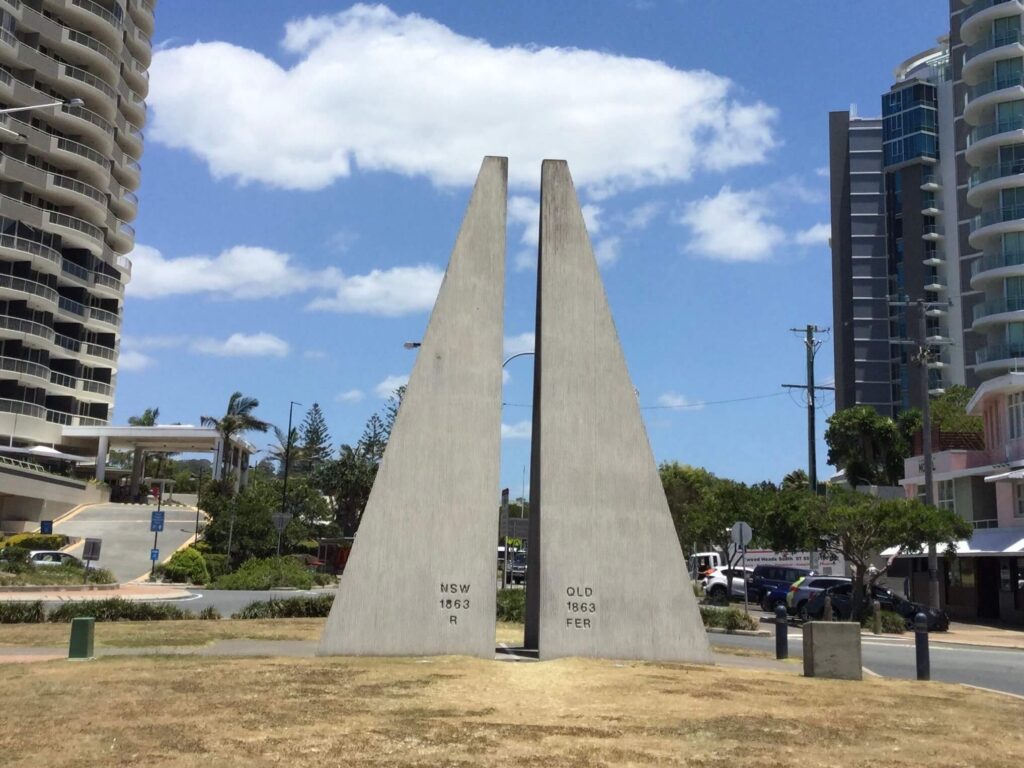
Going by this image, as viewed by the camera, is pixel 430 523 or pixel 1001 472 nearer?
pixel 430 523

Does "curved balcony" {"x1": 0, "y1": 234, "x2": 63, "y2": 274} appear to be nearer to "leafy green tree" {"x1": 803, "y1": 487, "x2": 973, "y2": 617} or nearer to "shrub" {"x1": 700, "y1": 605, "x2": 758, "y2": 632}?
"shrub" {"x1": 700, "y1": 605, "x2": 758, "y2": 632}

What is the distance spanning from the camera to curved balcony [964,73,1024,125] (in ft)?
209

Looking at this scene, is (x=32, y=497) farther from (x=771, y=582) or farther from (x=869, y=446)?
(x=869, y=446)

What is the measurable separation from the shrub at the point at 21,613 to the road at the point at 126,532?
23896 mm

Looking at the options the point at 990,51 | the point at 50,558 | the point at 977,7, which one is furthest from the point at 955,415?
the point at 50,558

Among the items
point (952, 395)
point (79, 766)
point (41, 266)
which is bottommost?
point (79, 766)

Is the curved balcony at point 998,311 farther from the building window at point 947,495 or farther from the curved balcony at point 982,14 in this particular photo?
the building window at point 947,495

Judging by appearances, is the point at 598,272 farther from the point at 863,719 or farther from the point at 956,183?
the point at 956,183

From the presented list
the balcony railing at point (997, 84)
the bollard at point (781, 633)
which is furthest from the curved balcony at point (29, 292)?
the balcony railing at point (997, 84)

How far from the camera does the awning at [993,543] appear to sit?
3453 cm

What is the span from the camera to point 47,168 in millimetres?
65250

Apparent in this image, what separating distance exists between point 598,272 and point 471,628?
5856mm

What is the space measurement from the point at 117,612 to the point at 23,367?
44520mm

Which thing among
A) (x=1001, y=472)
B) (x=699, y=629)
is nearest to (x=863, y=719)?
(x=699, y=629)
